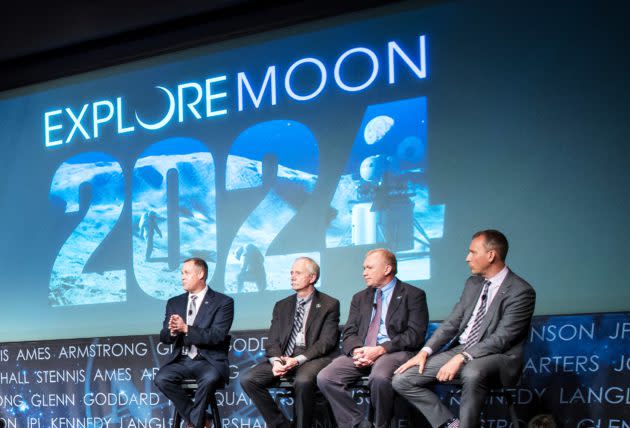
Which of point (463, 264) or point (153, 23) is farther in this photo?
point (153, 23)

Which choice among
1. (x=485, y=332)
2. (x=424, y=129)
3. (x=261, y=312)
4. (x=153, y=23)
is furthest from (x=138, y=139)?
(x=485, y=332)

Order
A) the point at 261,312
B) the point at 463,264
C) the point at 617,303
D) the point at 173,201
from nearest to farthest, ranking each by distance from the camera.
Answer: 1. the point at 617,303
2. the point at 463,264
3. the point at 261,312
4. the point at 173,201

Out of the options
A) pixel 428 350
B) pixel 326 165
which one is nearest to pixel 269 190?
pixel 326 165

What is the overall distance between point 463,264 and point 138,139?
9.92ft

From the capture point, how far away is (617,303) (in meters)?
4.92

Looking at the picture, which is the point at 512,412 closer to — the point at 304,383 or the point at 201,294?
the point at 304,383

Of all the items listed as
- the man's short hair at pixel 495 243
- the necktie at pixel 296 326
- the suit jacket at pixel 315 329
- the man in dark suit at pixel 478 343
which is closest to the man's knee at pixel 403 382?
the man in dark suit at pixel 478 343

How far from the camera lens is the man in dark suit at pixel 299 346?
493 cm

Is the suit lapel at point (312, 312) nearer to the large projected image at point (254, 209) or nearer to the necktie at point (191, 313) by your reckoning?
the large projected image at point (254, 209)

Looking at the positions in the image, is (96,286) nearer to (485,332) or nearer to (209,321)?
(209,321)

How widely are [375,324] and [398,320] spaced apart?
189 mm

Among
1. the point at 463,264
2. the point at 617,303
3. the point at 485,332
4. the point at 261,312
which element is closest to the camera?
the point at 485,332

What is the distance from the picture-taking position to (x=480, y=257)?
452cm

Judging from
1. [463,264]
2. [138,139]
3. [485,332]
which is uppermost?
[138,139]
